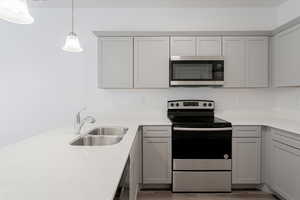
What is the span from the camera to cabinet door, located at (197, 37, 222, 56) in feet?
9.53

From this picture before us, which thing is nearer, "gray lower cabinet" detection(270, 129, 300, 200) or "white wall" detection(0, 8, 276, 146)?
"gray lower cabinet" detection(270, 129, 300, 200)

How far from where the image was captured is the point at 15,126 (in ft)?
10.7

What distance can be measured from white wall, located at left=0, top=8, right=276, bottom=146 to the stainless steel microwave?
0.36m

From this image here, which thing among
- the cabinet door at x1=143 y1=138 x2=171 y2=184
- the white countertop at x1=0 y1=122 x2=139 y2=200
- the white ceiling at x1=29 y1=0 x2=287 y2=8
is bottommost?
the cabinet door at x1=143 y1=138 x2=171 y2=184

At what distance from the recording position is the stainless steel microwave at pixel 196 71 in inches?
112

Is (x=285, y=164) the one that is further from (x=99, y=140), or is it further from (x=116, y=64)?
(x=116, y=64)

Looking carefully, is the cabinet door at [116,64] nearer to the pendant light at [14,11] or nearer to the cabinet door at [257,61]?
the cabinet door at [257,61]

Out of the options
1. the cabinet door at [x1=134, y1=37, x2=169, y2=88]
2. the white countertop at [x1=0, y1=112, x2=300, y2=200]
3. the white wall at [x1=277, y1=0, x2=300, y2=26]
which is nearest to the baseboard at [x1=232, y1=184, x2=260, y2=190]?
the cabinet door at [x1=134, y1=37, x2=169, y2=88]

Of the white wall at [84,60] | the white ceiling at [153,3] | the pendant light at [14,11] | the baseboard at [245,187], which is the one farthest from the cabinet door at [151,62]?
the pendant light at [14,11]

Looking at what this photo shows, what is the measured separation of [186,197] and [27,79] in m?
2.86

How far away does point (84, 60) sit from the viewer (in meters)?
3.21

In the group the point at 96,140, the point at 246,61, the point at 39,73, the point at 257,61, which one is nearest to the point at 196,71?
the point at 246,61

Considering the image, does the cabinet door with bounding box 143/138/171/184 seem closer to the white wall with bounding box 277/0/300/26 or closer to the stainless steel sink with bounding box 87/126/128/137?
the stainless steel sink with bounding box 87/126/128/137

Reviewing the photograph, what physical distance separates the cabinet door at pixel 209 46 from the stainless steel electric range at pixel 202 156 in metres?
0.99
